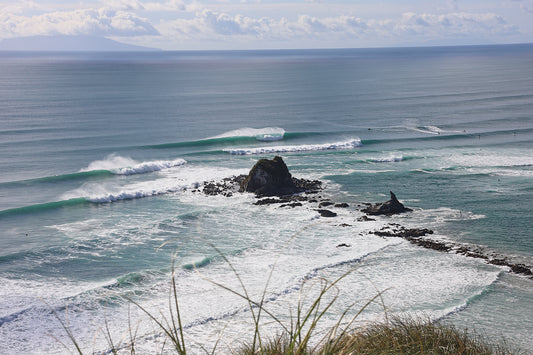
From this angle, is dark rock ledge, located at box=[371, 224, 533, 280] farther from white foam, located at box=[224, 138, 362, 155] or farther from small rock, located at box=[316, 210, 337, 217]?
white foam, located at box=[224, 138, 362, 155]

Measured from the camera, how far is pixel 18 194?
29.1 metres

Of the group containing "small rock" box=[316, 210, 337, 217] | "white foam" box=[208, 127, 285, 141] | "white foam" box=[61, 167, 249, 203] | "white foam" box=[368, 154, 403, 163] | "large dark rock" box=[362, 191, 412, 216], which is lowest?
"white foam" box=[61, 167, 249, 203]

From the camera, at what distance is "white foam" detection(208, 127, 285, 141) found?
150ft

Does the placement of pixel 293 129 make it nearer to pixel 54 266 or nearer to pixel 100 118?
pixel 100 118

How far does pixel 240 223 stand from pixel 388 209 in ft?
23.2

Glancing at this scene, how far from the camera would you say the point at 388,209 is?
23500 mm

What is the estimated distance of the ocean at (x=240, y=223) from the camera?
Result: 533 inches

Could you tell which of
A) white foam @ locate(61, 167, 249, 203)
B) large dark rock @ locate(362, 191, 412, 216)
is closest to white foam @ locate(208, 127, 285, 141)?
white foam @ locate(61, 167, 249, 203)

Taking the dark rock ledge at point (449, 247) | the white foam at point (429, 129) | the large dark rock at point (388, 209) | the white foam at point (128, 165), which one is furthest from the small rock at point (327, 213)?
the white foam at point (429, 129)

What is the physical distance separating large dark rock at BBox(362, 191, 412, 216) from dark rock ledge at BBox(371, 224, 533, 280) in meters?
1.83

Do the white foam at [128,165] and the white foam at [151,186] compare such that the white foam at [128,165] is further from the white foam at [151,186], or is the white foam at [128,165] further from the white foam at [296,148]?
the white foam at [296,148]

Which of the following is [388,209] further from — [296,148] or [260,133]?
[260,133]

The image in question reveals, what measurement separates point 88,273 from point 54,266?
167 centimetres

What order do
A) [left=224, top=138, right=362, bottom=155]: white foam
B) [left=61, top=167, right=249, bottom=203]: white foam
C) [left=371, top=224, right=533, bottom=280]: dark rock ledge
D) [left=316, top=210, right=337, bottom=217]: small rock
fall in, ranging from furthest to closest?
[left=224, top=138, right=362, bottom=155]: white foam
[left=61, top=167, right=249, bottom=203]: white foam
[left=316, top=210, right=337, bottom=217]: small rock
[left=371, top=224, right=533, bottom=280]: dark rock ledge
